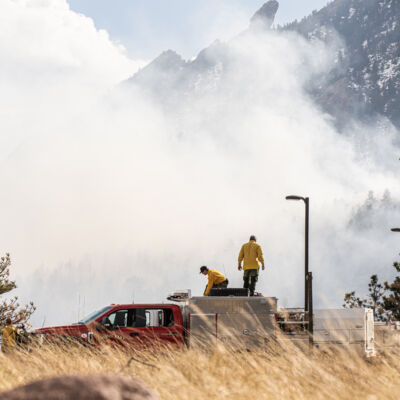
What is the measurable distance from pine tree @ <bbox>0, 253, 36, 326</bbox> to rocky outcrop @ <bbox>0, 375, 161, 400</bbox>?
34.9 metres

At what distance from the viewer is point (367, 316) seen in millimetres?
15039

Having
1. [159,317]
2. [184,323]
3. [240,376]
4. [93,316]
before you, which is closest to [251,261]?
[184,323]

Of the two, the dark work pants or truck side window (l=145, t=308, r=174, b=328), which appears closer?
truck side window (l=145, t=308, r=174, b=328)

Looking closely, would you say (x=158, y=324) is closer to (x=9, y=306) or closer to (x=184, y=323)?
(x=184, y=323)

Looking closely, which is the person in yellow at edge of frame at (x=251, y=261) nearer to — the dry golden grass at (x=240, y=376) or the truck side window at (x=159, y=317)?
the truck side window at (x=159, y=317)

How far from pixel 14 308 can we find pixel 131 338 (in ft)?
87.5

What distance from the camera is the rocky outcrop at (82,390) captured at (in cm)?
348

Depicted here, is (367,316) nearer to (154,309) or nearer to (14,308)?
(154,309)

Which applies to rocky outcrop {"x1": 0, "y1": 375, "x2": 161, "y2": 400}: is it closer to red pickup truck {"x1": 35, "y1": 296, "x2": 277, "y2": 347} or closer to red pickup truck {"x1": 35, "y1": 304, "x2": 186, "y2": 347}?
red pickup truck {"x1": 35, "y1": 296, "x2": 277, "y2": 347}

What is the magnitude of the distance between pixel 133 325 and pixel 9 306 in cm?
2685

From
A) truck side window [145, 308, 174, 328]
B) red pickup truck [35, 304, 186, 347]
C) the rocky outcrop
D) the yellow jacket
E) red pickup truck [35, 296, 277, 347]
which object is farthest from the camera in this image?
truck side window [145, 308, 174, 328]

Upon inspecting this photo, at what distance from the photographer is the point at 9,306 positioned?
3966 centimetres

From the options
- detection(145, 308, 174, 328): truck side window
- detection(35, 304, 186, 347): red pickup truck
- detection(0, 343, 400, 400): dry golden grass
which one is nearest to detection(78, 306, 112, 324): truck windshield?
detection(35, 304, 186, 347): red pickup truck

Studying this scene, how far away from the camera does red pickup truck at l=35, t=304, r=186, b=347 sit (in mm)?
14336
